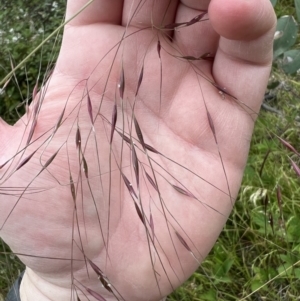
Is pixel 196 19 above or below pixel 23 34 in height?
above

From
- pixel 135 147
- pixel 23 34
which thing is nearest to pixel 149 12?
pixel 135 147

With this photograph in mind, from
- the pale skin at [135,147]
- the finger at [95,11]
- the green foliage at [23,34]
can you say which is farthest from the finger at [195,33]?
the green foliage at [23,34]

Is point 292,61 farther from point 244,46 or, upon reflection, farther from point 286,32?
point 244,46

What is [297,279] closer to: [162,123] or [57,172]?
[162,123]

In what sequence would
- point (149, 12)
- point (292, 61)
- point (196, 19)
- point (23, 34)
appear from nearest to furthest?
1. point (196, 19)
2. point (149, 12)
3. point (292, 61)
4. point (23, 34)

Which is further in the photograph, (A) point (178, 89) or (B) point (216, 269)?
(B) point (216, 269)

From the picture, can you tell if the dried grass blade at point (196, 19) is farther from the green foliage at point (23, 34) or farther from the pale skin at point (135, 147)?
the green foliage at point (23, 34)

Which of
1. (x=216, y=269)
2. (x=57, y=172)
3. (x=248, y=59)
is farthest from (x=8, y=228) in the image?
(x=216, y=269)
